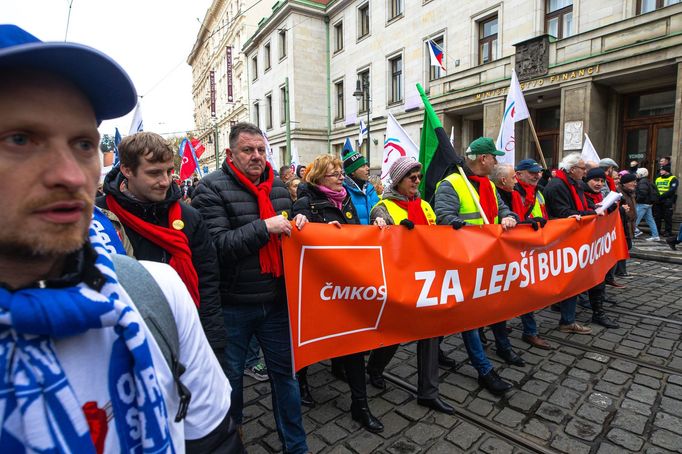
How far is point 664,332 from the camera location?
4.70 meters

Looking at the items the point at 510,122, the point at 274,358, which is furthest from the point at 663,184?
the point at 274,358

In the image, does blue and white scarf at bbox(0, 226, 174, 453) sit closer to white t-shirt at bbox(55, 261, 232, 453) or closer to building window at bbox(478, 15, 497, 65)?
white t-shirt at bbox(55, 261, 232, 453)

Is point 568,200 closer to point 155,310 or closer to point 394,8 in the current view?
point 155,310

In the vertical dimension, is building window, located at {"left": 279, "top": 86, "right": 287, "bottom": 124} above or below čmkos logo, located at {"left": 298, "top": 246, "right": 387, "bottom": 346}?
above

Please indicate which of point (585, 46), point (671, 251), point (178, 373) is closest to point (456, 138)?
point (585, 46)

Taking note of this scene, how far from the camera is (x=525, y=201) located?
15.7ft

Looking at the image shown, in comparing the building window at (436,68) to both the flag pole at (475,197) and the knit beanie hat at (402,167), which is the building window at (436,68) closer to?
the flag pole at (475,197)

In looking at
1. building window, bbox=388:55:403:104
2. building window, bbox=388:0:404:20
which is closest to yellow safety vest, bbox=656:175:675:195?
building window, bbox=388:55:403:104

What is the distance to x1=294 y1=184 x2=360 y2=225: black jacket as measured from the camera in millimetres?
3172

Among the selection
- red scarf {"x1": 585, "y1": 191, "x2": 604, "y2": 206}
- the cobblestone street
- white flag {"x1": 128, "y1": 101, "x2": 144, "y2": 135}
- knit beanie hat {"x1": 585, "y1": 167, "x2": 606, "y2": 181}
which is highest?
white flag {"x1": 128, "y1": 101, "x2": 144, "y2": 135}

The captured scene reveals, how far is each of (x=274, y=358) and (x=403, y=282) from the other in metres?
1.13

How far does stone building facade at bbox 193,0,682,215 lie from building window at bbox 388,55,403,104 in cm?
6

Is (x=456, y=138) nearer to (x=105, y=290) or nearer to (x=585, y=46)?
(x=585, y=46)

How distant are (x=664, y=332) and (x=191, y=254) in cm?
535
